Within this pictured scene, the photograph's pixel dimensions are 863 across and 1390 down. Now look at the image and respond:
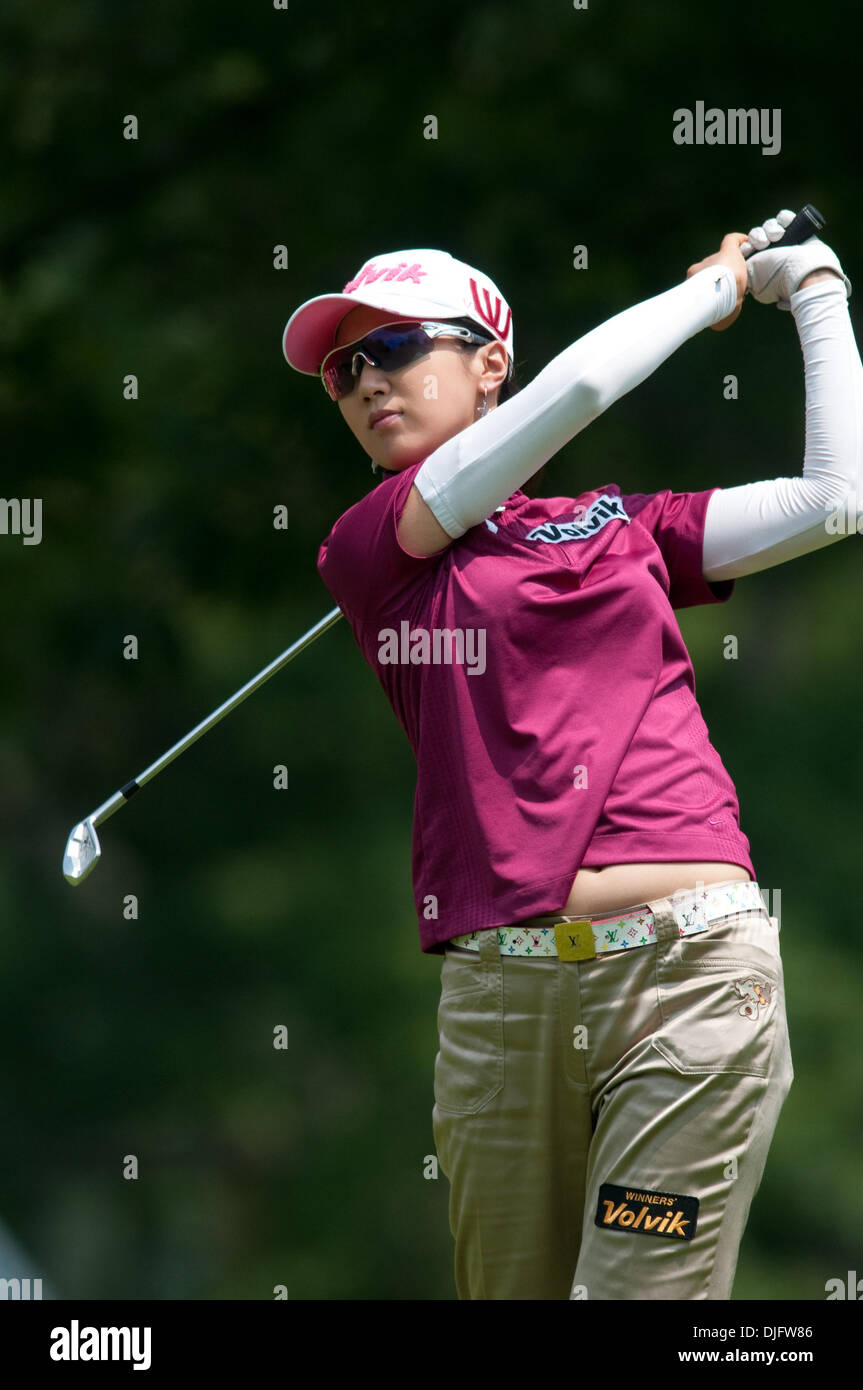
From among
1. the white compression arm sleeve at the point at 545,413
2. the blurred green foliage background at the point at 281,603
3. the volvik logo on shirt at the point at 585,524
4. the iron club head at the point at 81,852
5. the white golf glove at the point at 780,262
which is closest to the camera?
the white compression arm sleeve at the point at 545,413

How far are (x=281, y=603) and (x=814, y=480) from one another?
15.5 ft

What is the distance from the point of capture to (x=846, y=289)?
2545 millimetres

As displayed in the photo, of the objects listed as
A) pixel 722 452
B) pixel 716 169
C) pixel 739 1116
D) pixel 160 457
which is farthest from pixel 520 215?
pixel 739 1116

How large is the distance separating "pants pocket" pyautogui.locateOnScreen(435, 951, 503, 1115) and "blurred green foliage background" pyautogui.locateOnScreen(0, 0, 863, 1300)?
13.8ft

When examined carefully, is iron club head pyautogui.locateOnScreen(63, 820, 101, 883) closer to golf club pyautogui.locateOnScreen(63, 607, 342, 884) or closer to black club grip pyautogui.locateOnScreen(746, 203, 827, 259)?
golf club pyautogui.locateOnScreen(63, 607, 342, 884)

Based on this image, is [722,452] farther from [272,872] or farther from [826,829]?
[272,872]

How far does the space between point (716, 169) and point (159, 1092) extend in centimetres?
355

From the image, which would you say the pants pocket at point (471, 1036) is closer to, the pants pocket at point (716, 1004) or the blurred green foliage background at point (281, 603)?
the pants pocket at point (716, 1004)

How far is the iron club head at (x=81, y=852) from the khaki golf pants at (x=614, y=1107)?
2.36 feet

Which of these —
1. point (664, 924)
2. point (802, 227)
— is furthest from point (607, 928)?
point (802, 227)

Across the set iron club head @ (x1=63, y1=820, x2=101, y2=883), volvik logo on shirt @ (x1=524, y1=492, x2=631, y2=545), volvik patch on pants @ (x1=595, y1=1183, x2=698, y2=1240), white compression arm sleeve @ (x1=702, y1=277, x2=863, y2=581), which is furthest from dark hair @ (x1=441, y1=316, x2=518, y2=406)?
volvik patch on pants @ (x1=595, y1=1183, x2=698, y2=1240)

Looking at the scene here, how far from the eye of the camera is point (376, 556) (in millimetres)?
2441

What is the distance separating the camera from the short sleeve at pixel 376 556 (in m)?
2.42

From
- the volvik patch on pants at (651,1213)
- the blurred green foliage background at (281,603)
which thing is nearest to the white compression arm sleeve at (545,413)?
the volvik patch on pants at (651,1213)
